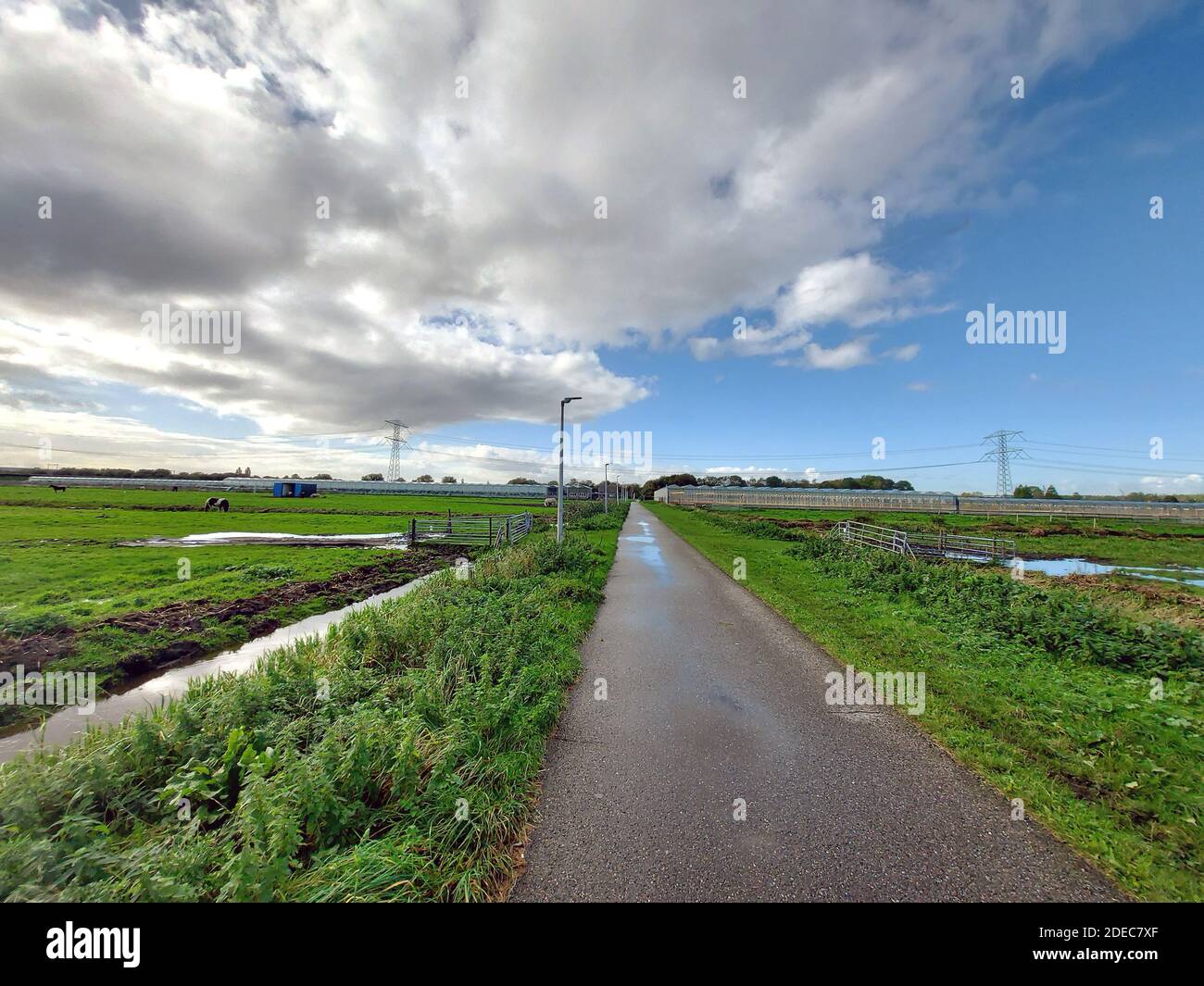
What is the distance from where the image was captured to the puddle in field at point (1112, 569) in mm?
19631

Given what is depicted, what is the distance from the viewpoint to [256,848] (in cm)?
276

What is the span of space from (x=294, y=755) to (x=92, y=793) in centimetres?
138

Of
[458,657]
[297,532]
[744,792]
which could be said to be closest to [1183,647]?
[744,792]

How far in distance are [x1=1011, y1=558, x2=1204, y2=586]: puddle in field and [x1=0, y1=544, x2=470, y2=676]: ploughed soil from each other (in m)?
26.4

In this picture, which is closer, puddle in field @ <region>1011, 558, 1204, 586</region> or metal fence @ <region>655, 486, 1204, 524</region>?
puddle in field @ <region>1011, 558, 1204, 586</region>

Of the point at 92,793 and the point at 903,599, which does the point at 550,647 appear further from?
the point at 903,599

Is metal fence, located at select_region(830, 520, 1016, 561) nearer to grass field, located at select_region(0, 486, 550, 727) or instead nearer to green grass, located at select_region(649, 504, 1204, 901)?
green grass, located at select_region(649, 504, 1204, 901)

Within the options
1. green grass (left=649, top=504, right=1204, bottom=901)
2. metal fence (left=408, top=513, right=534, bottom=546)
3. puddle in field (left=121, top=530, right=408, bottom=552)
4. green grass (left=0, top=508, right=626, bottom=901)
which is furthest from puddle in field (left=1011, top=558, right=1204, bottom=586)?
puddle in field (left=121, top=530, right=408, bottom=552)

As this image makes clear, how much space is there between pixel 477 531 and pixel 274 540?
11.2 m

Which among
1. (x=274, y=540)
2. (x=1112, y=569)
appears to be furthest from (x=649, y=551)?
(x=1112, y=569)

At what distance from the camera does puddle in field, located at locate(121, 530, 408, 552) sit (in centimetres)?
2272

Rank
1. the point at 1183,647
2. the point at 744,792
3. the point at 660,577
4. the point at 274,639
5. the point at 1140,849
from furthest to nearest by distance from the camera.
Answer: the point at 660,577
the point at 274,639
the point at 1183,647
the point at 744,792
the point at 1140,849
